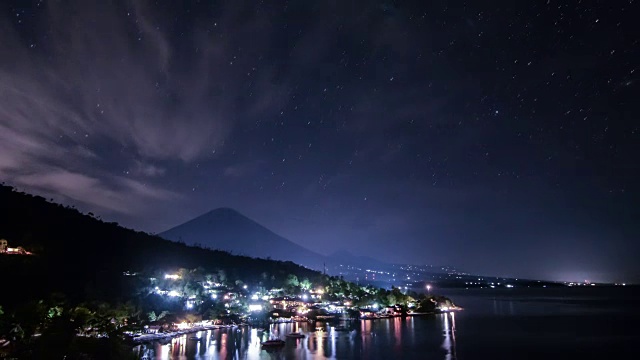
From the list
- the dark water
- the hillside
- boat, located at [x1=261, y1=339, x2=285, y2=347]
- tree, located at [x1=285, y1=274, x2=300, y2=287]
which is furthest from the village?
boat, located at [x1=261, y1=339, x2=285, y2=347]

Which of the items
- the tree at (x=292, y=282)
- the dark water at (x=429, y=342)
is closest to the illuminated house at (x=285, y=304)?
the dark water at (x=429, y=342)

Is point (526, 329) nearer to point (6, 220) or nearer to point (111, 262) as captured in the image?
point (111, 262)

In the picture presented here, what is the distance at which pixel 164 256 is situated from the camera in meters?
61.8

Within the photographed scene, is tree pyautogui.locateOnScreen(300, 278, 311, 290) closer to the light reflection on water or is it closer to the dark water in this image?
the dark water

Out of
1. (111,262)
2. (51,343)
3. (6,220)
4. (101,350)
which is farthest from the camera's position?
(111,262)

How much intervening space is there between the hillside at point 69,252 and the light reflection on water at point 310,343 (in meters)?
8.44

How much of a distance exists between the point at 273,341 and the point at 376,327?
16.6m

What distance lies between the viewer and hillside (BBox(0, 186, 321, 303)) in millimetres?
30047

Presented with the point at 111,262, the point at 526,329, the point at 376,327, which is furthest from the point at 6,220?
the point at 526,329

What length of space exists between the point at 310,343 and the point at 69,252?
76.9 ft

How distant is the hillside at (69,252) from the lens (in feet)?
98.6

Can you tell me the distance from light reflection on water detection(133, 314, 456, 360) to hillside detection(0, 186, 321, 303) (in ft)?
27.7

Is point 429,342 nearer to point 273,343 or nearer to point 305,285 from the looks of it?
point 273,343

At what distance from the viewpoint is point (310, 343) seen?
3161 centimetres
